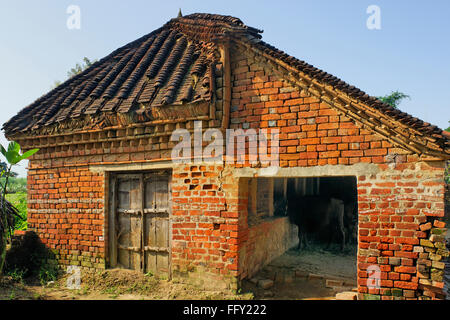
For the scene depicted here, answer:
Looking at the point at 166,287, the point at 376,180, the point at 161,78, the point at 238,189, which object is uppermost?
the point at 161,78

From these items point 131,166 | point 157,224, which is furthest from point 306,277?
point 131,166

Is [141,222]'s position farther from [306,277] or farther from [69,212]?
[306,277]

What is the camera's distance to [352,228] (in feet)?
28.7

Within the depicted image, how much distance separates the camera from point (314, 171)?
418 cm

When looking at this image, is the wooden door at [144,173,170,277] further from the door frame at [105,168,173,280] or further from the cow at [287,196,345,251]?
the cow at [287,196,345,251]

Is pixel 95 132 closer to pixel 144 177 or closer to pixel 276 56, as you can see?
pixel 144 177

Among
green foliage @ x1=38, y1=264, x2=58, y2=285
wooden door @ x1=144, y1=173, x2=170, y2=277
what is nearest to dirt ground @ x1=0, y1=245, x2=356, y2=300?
green foliage @ x1=38, y1=264, x2=58, y2=285

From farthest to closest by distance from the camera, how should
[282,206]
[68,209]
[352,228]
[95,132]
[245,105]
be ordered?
1. [352,228]
2. [282,206]
3. [68,209]
4. [95,132]
5. [245,105]

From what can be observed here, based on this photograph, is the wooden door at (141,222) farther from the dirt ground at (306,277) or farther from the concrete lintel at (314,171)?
the dirt ground at (306,277)

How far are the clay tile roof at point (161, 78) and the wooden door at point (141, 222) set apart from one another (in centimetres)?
146

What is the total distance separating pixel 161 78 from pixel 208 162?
195cm

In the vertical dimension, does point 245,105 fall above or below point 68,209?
above

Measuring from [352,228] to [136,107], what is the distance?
24.4ft
